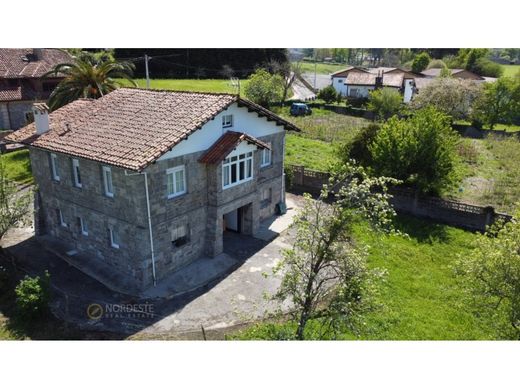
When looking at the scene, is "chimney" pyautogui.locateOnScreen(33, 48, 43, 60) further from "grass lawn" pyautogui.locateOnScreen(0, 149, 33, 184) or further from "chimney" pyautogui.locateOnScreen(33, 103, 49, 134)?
"chimney" pyautogui.locateOnScreen(33, 103, 49, 134)

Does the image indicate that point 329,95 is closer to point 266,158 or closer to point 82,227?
point 266,158

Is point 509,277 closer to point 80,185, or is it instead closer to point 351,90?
point 80,185

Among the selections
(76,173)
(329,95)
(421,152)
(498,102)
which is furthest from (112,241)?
(329,95)

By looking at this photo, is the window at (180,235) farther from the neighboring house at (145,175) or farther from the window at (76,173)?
the window at (76,173)

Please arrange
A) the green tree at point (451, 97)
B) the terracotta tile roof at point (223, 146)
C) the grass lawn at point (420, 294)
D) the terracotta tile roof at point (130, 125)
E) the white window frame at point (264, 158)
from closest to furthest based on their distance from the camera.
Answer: the grass lawn at point (420, 294) → the terracotta tile roof at point (130, 125) → the terracotta tile roof at point (223, 146) → the white window frame at point (264, 158) → the green tree at point (451, 97)

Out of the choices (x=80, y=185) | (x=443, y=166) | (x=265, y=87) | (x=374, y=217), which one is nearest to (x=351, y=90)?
(x=265, y=87)

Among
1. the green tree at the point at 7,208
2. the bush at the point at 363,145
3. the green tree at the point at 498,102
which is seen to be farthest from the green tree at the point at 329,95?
the green tree at the point at 7,208
